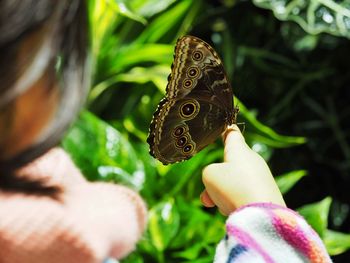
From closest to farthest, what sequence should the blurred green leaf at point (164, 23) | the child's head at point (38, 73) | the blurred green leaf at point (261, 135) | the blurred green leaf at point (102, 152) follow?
the child's head at point (38, 73) → the blurred green leaf at point (102, 152) → the blurred green leaf at point (261, 135) → the blurred green leaf at point (164, 23)

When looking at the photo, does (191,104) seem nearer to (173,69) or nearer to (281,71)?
(173,69)

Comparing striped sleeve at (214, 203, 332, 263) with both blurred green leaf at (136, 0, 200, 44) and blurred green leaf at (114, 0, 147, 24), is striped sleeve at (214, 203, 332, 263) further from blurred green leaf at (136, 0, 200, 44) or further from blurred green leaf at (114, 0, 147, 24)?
blurred green leaf at (136, 0, 200, 44)

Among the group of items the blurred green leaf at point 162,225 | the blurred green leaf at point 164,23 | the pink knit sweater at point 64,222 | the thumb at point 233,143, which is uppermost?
the thumb at point 233,143

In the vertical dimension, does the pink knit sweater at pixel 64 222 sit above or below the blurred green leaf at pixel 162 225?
above

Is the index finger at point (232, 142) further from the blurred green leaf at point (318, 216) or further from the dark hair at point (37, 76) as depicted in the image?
the blurred green leaf at point (318, 216)

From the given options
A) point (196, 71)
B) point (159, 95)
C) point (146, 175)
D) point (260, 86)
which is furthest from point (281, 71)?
point (196, 71)

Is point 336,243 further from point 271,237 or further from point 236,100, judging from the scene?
point 271,237

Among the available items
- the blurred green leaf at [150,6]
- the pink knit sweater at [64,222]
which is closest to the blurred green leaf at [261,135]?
the blurred green leaf at [150,6]
